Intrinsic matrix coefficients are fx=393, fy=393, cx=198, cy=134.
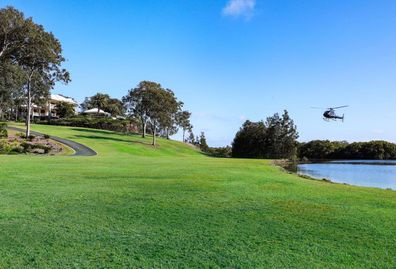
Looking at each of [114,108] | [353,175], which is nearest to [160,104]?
[353,175]

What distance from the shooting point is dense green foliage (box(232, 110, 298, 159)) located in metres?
78.0

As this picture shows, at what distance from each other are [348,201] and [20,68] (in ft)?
121

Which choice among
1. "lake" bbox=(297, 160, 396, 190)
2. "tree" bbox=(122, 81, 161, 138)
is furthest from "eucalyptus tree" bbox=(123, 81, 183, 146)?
"lake" bbox=(297, 160, 396, 190)

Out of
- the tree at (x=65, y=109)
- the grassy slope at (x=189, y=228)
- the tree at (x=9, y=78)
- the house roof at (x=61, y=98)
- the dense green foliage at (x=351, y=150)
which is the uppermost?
the house roof at (x=61, y=98)

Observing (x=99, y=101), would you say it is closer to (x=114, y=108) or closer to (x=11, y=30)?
(x=114, y=108)

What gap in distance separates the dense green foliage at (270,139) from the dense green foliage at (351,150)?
28140mm

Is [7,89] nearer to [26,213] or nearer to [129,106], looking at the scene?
[129,106]

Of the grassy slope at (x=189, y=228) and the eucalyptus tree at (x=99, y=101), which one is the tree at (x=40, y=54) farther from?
the eucalyptus tree at (x=99, y=101)

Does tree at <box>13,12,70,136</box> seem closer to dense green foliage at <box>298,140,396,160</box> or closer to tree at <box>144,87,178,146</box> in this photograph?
tree at <box>144,87,178,146</box>

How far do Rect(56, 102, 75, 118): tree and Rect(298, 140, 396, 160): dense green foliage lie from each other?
62262 millimetres

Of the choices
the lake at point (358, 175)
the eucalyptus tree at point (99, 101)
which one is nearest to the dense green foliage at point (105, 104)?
the eucalyptus tree at point (99, 101)

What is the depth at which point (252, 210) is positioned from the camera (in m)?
8.12

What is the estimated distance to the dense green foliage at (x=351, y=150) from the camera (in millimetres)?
106562

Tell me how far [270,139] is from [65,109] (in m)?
55.3
